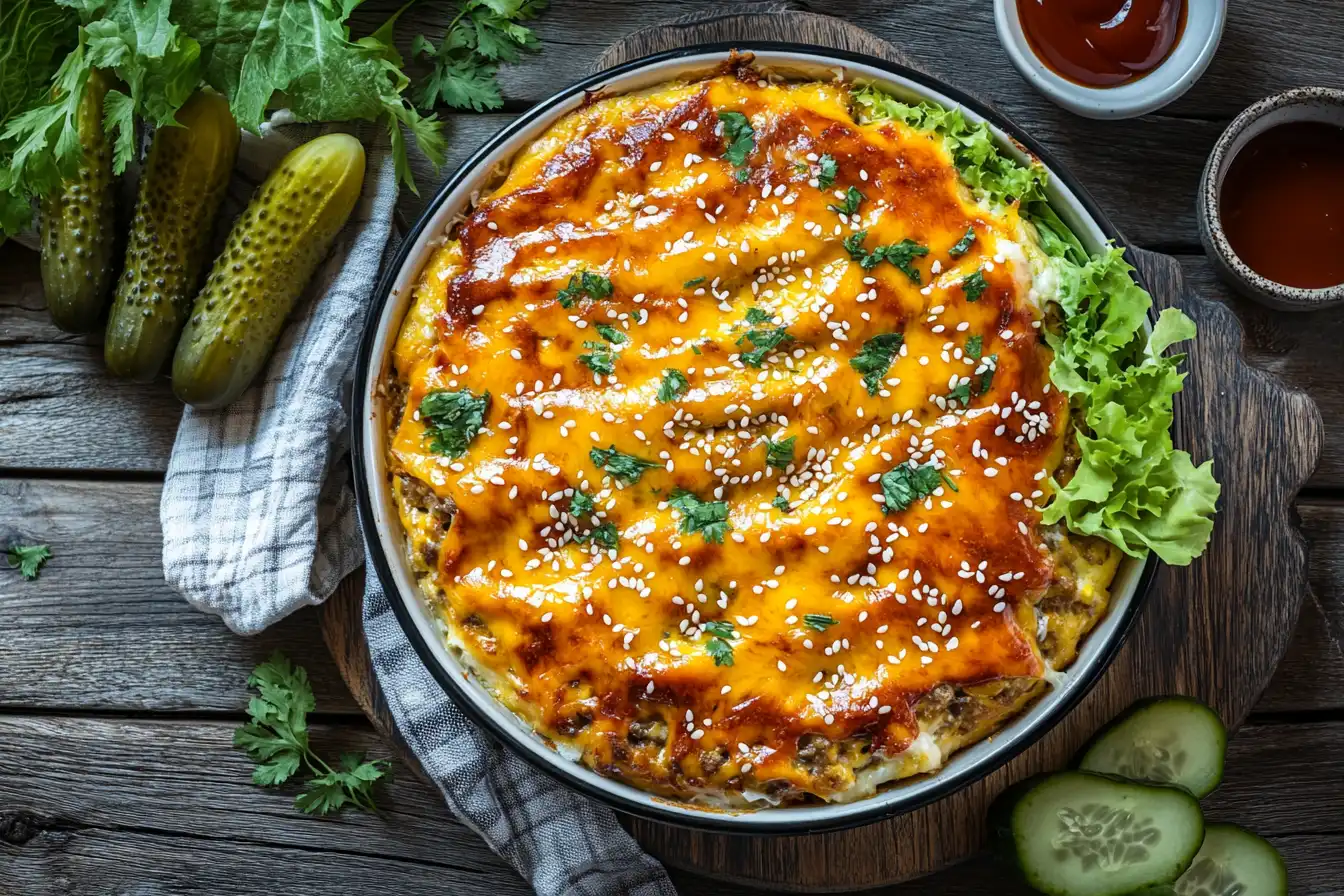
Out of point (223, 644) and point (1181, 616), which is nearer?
point (1181, 616)

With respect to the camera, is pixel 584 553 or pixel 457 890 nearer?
pixel 584 553

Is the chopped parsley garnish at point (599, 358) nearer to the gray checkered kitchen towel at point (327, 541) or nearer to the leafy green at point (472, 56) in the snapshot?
the gray checkered kitchen towel at point (327, 541)

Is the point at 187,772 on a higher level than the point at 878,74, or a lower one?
lower

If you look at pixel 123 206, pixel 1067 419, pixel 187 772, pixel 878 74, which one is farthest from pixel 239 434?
pixel 1067 419

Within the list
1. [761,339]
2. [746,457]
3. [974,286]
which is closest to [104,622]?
[746,457]

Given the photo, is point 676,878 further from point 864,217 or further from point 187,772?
point 864,217

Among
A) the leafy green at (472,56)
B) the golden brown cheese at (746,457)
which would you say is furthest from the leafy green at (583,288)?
the leafy green at (472,56)

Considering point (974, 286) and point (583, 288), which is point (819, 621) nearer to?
point (974, 286)
